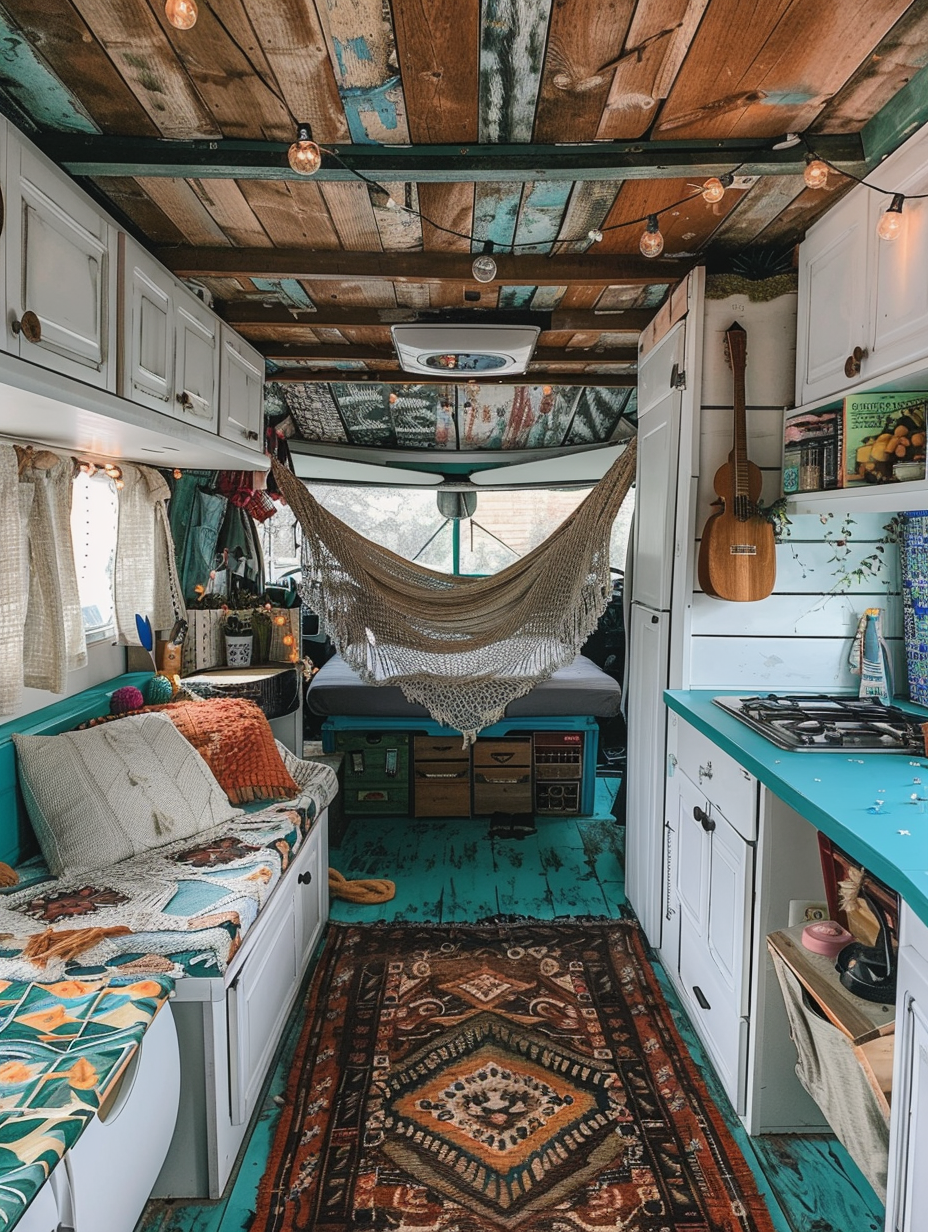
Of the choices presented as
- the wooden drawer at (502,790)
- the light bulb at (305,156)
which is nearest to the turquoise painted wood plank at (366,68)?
the light bulb at (305,156)

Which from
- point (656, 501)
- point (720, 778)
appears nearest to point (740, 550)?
point (656, 501)

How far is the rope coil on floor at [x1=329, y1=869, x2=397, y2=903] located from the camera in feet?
9.49

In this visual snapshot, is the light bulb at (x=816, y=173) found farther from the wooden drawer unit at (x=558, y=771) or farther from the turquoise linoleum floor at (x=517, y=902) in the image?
the wooden drawer unit at (x=558, y=771)

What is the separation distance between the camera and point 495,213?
6.59 ft

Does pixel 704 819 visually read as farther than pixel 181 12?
Yes

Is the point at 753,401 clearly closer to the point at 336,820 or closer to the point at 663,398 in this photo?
the point at 663,398

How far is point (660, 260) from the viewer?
2264 mm

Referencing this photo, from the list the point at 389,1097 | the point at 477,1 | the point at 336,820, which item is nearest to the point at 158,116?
the point at 477,1

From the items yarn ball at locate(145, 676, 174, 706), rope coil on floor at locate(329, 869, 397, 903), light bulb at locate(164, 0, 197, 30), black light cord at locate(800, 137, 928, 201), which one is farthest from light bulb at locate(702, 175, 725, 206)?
rope coil on floor at locate(329, 869, 397, 903)

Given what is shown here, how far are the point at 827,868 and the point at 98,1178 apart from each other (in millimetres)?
1345

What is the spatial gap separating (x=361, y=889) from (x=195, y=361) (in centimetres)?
189

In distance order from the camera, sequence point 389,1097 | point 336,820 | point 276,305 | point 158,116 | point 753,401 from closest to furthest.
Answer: point 158,116 < point 389,1097 < point 753,401 < point 276,305 < point 336,820

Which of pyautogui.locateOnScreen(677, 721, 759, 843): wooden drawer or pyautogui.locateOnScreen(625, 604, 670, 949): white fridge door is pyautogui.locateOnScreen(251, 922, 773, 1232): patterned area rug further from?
pyautogui.locateOnScreen(677, 721, 759, 843): wooden drawer

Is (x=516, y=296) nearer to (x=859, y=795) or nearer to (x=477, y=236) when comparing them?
(x=477, y=236)
